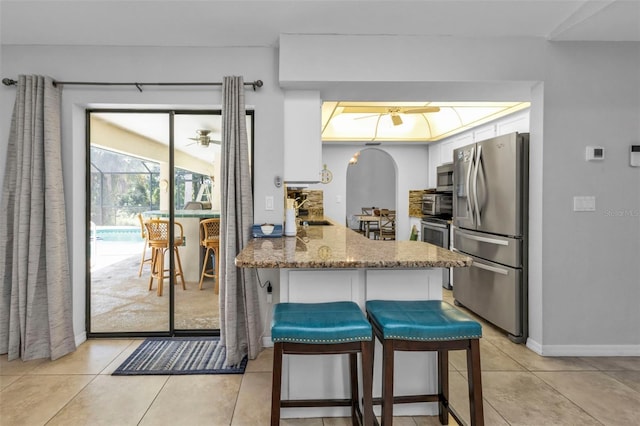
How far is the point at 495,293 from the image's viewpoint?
3316 millimetres

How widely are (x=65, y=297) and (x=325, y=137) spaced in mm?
3980

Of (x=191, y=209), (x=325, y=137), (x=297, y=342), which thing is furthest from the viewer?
(x=325, y=137)

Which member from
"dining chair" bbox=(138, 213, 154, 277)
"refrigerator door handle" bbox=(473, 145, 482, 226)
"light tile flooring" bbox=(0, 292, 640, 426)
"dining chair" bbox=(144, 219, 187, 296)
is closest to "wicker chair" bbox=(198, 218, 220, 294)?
"dining chair" bbox=(144, 219, 187, 296)

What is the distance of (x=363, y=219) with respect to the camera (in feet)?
22.6

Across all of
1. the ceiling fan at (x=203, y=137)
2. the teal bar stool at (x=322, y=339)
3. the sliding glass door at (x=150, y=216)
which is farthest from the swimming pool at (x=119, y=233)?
the teal bar stool at (x=322, y=339)

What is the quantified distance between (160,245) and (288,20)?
2.17 m

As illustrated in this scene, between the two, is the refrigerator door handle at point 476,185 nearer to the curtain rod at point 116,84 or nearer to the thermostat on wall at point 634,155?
the thermostat on wall at point 634,155

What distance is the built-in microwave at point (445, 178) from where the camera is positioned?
4.68 meters

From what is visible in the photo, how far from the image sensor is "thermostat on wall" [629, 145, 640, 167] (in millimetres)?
2841

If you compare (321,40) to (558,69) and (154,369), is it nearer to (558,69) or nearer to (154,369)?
(558,69)

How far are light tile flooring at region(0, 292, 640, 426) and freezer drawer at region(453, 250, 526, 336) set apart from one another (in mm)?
351

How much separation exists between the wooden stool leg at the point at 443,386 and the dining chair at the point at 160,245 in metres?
2.30

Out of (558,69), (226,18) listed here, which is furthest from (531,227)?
(226,18)

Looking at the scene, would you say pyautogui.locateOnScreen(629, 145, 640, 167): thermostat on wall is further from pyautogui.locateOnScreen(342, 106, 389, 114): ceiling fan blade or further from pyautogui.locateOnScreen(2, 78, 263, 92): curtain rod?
pyautogui.locateOnScreen(2, 78, 263, 92): curtain rod
